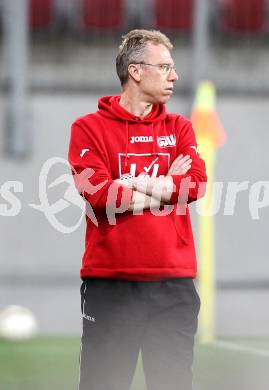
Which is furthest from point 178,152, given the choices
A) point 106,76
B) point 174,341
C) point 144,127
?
point 106,76

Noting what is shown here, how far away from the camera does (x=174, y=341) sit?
12.5 feet

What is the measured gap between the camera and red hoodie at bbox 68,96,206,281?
380cm

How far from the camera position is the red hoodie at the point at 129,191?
12.5 ft

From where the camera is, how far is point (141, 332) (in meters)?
3.81

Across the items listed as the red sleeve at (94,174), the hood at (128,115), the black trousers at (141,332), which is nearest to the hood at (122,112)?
the hood at (128,115)

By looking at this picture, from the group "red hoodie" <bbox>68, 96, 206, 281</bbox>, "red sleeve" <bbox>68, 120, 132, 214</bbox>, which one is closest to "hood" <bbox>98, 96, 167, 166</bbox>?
"red hoodie" <bbox>68, 96, 206, 281</bbox>

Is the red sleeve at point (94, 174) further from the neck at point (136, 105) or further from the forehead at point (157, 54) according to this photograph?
the forehead at point (157, 54)

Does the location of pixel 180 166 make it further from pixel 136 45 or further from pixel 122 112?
pixel 136 45

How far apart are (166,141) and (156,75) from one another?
0.78 feet

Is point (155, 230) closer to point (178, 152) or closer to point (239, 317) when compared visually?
point (178, 152)

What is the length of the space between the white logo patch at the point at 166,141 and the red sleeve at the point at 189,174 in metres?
0.03

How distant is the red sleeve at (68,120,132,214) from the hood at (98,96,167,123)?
11 cm

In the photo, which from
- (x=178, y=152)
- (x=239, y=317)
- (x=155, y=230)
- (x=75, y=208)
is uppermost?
(x=178, y=152)

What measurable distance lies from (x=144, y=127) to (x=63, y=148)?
27.4ft
